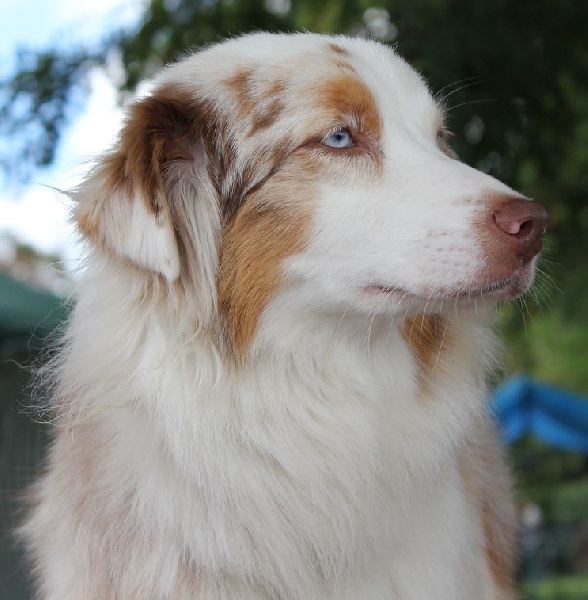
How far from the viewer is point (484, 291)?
2402 mm

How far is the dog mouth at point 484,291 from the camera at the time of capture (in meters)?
2.38

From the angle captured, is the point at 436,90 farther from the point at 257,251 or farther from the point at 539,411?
the point at 539,411

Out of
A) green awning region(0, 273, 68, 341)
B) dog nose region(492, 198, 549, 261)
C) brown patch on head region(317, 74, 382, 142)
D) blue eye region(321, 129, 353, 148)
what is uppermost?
brown patch on head region(317, 74, 382, 142)

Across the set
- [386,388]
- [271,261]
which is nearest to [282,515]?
[386,388]

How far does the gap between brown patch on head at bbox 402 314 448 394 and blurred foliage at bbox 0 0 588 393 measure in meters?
1.58

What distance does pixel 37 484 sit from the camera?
3.40 metres

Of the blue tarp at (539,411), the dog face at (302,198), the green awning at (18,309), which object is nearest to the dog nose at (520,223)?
the dog face at (302,198)

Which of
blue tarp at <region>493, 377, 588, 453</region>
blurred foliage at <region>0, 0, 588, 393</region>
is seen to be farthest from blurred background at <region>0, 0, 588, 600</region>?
blue tarp at <region>493, 377, 588, 453</region>

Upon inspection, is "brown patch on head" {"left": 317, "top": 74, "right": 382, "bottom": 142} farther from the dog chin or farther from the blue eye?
the dog chin

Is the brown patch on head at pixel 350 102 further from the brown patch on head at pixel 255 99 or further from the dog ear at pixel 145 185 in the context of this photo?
the dog ear at pixel 145 185

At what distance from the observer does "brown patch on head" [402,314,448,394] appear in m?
2.80

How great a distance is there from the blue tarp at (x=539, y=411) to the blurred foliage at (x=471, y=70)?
514 cm

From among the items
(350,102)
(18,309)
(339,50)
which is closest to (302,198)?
(350,102)

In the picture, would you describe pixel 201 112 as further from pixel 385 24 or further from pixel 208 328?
pixel 385 24
